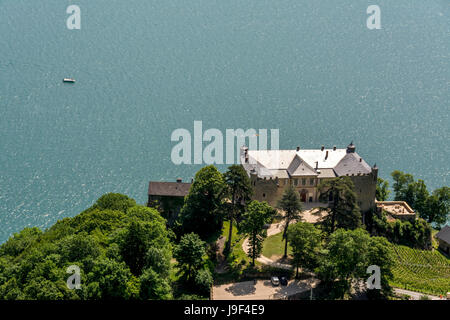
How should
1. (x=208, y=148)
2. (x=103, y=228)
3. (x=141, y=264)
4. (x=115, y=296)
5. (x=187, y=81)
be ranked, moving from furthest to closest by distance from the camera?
(x=187, y=81)
(x=208, y=148)
(x=103, y=228)
(x=141, y=264)
(x=115, y=296)

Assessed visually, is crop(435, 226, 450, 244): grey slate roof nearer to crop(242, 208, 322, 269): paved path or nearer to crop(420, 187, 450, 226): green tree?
crop(420, 187, 450, 226): green tree

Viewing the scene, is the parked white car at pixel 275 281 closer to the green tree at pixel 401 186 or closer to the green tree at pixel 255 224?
the green tree at pixel 255 224

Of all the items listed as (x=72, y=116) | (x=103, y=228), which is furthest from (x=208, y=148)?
(x=103, y=228)

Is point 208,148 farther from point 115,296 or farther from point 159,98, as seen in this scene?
point 115,296

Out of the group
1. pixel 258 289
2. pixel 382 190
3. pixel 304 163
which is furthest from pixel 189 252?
pixel 382 190

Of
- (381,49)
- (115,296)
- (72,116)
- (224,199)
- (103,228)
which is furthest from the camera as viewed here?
(381,49)

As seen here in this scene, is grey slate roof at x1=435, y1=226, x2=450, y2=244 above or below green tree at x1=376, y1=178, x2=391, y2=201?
below

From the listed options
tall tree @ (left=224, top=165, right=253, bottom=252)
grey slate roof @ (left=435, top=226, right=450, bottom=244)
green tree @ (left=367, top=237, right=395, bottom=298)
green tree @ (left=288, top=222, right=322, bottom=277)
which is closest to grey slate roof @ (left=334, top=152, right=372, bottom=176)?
grey slate roof @ (left=435, top=226, right=450, bottom=244)
